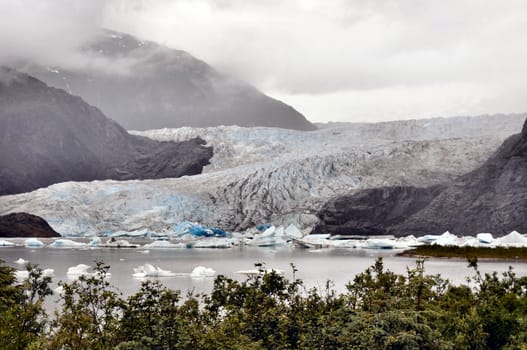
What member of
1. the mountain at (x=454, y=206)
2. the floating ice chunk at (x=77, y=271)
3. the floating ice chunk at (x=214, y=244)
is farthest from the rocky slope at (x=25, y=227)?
the floating ice chunk at (x=77, y=271)

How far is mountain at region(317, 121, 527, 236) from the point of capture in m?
46.9

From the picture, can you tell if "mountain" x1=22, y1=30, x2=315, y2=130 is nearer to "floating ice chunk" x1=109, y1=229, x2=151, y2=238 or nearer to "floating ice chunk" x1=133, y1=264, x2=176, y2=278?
"floating ice chunk" x1=109, y1=229, x2=151, y2=238

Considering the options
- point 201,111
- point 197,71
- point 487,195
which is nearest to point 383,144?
point 487,195

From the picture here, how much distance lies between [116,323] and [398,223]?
46.6 meters

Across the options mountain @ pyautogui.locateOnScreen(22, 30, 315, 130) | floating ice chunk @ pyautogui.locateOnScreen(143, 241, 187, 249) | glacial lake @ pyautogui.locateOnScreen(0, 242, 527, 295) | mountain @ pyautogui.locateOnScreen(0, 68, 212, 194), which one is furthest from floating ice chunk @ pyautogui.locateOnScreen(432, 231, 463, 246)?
mountain @ pyautogui.locateOnScreen(22, 30, 315, 130)

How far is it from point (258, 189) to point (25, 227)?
18436 millimetres

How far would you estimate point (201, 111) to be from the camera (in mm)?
146375

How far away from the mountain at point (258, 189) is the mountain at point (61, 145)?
788 inches

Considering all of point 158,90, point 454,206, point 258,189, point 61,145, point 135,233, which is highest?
point 158,90

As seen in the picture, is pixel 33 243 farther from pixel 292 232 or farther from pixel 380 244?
pixel 380 244

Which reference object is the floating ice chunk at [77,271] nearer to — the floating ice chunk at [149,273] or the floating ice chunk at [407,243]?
the floating ice chunk at [149,273]

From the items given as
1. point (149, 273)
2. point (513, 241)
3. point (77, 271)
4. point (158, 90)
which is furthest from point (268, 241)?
point (158, 90)

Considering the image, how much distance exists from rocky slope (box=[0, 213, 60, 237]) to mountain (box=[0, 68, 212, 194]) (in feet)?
80.2

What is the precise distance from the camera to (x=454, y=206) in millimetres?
49375
